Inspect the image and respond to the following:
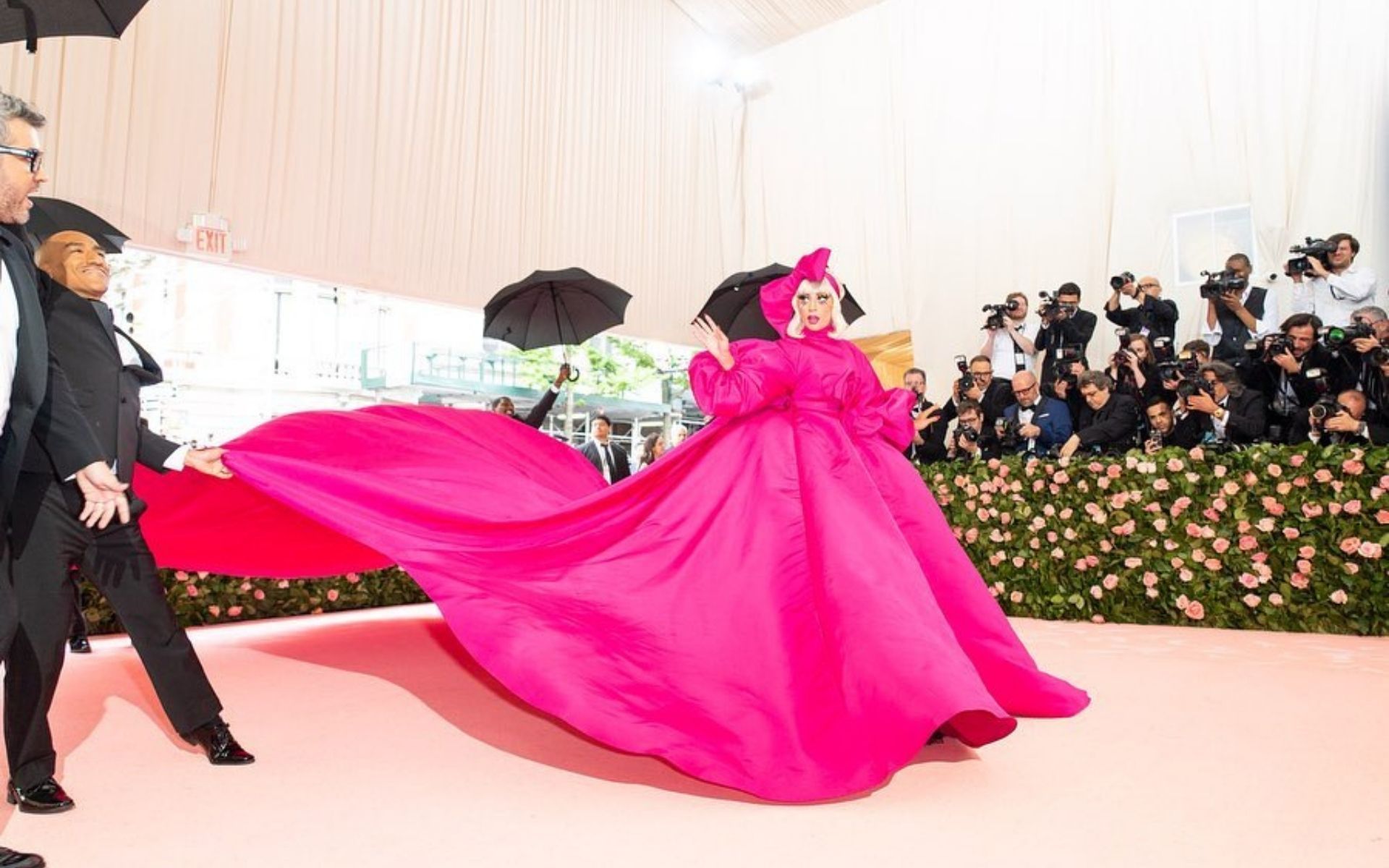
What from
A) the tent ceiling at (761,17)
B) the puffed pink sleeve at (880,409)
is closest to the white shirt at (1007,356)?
the tent ceiling at (761,17)

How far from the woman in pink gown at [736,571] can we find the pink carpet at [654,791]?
0.52 ft

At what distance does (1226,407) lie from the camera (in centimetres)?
511

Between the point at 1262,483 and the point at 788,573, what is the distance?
3483 mm

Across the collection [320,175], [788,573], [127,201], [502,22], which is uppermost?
[502,22]

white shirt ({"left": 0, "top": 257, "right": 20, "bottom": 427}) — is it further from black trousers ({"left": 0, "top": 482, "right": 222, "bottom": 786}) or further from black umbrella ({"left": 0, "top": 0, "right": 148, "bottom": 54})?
black umbrella ({"left": 0, "top": 0, "right": 148, "bottom": 54})

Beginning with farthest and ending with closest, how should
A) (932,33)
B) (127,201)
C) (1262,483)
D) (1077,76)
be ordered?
(932,33)
(1077,76)
(127,201)
(1262,483)

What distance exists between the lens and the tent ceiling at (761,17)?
33.0ft

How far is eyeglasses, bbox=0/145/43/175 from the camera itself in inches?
66.3

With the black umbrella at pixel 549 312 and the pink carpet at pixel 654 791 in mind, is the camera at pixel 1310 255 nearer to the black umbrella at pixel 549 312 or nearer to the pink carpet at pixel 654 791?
the pink carpet at pixel 654 791

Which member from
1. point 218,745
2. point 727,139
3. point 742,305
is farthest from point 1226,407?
point 727,139

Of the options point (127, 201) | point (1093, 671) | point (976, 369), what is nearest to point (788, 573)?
point (1093, 671)

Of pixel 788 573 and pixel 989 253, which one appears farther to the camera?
pixel 989 253

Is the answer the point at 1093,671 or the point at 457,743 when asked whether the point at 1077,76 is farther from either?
the point at 457,743

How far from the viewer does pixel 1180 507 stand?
16.1 feet
